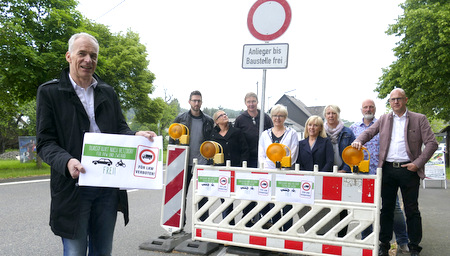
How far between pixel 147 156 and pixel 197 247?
276 cm

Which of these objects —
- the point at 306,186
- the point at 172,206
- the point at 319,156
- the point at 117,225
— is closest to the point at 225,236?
the point at 172,206

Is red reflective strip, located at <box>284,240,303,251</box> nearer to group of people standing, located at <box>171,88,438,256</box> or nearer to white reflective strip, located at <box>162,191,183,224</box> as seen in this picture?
group of people standing, located at <box>171,88,438,256</box>

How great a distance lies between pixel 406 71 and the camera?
73.5 feet

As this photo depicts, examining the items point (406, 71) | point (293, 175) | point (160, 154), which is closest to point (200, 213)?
point (293, 175)

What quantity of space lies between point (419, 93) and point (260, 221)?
21.7 meters

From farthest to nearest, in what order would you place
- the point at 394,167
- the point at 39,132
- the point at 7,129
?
1. the point at 7,129
2. the point at 394,167
3. the point at 39,132

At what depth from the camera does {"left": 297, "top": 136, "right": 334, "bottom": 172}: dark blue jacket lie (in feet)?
16.2

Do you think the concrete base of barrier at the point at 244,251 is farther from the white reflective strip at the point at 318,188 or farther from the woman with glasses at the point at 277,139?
the white reflective strip at the point at 318,188

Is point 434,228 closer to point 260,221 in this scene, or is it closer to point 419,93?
point 260,221

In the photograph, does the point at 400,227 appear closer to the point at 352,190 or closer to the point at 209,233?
the point at 352,190

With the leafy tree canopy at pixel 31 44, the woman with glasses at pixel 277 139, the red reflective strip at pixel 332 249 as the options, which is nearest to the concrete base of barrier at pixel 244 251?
the woman with glasses at pixel 277 139

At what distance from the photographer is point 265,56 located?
4.81 m

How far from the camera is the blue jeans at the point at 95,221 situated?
235cm

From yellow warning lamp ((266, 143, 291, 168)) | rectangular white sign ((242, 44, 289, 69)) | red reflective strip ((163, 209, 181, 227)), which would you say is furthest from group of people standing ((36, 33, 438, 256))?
rectangular white sign ((242, 44, 289, 69))
